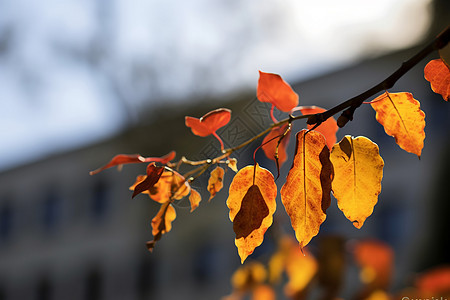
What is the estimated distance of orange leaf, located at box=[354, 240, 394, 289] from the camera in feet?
3.11

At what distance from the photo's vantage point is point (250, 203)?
1.26 feet

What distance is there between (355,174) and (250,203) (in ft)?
0.25

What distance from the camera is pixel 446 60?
349 mm

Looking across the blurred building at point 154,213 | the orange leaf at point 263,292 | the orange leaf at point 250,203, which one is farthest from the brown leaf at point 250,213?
the blurred building at point 154,213

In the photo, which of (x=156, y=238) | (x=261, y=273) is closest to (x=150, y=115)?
(x=261, y=273)

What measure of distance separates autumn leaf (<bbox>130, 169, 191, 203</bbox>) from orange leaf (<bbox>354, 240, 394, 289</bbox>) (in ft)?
2.04

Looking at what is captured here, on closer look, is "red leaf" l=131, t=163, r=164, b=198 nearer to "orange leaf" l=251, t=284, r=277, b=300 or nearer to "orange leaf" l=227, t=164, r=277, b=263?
"orange leaf" l=227, t=164, r=277, b=263

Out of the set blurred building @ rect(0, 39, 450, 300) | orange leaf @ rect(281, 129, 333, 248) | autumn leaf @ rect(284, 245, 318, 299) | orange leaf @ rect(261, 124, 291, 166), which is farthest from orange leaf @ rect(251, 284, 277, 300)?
blurred building @ rect(0, 39, 450, 300)

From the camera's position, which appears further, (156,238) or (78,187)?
(78,187)

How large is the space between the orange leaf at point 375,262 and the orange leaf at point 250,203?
0.63m

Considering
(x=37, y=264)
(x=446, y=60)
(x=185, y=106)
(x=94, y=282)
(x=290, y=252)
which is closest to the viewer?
(x=446, y=60)

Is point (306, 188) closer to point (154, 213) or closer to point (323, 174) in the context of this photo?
point (323, 174)

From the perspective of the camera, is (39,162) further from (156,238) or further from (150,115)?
(156,238)

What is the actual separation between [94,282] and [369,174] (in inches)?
535
